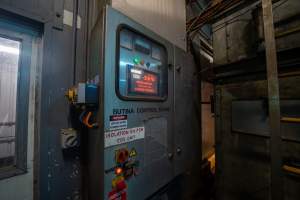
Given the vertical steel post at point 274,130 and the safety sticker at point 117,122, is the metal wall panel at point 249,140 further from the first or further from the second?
the safety sticker at point 117,122

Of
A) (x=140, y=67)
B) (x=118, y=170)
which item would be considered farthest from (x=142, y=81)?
(x=118, y=170)

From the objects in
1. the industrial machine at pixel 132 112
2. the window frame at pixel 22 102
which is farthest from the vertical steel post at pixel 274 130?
the window frame at pixel 22 102

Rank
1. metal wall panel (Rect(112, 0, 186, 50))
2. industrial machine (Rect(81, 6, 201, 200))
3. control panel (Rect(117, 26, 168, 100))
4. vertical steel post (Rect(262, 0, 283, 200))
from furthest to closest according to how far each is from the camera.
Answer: metal wall panel (Rect(112, 0, 186, 50)) → control panel (Rect(117, 26, 168, 100)) → industrial machine (Rect(81, 6, 201, 200)) → vertical steel post (Rect(262, 0, 283, 200))

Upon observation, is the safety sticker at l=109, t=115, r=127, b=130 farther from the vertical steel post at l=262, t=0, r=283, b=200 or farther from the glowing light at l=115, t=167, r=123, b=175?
the vertical steel post at l=262, t=0, r=283, b=200

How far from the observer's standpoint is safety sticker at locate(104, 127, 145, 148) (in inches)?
34.0

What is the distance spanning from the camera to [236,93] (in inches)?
74.0

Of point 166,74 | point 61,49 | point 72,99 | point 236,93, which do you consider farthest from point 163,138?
point 236,93

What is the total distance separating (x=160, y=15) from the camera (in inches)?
56.6

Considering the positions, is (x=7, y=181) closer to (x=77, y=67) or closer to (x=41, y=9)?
(x=77, y=67)

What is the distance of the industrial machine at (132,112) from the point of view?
2.87 ft

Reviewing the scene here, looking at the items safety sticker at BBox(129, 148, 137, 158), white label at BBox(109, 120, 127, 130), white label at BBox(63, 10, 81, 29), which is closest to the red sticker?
safety sticker at BBox(129, 148, 137, 158)

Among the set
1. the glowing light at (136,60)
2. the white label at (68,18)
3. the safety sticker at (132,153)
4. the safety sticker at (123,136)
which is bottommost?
the safety sticker at (132,153)

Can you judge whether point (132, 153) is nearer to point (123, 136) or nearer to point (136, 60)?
point (123, 136)

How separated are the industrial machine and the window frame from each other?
0.39 meters
